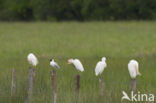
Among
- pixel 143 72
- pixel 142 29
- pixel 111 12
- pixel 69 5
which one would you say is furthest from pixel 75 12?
pixel 143 72

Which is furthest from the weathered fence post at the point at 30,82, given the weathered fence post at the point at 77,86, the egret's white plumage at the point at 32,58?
the egret's white plumage at the point at 32,58

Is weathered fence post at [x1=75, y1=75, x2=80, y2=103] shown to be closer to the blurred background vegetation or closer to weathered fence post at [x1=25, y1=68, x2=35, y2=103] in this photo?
weathered fence post at [x1=25, y1=68, x2=35, y2=103]

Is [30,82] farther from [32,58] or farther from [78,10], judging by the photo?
[78,10]

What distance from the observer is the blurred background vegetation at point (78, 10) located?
40312 millimetres

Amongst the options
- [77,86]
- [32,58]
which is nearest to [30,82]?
[77,86]

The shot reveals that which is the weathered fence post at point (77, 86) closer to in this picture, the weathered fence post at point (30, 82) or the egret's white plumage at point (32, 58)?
the weathered fence post at point (30, 82)

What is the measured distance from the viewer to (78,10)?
44.6 m

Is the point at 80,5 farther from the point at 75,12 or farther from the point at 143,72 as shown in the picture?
the point at 143,72

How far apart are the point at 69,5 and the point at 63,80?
1426 inches

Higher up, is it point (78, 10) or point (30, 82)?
point (78, 10)

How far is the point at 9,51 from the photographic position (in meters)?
17.7

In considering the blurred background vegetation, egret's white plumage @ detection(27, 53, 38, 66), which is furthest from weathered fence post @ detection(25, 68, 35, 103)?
the blurred background vegetation

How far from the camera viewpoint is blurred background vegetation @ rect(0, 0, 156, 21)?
40312 millimetres

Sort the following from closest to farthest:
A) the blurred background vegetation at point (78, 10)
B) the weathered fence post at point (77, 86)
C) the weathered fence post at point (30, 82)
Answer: the weathered fence post at point (77, 86), the weathered fence post at point (30, 82), the blurred background vegetation at point (78, 10)
